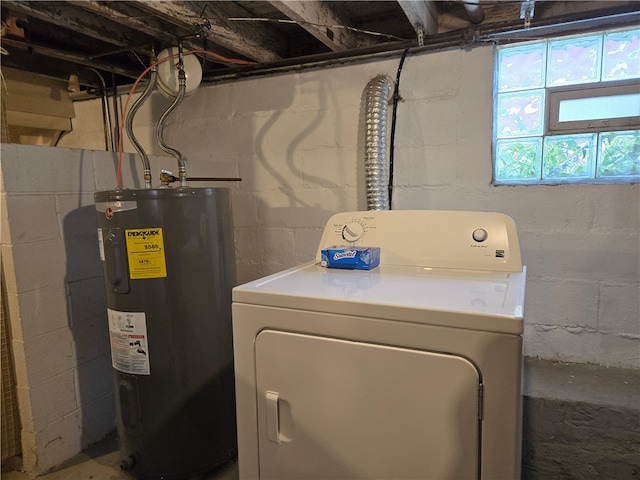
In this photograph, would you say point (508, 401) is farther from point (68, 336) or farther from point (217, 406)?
point (68, 336)

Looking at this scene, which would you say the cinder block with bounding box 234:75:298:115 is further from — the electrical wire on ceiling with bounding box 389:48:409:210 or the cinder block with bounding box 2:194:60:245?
the cinder block with bounding box 2:194:60:245

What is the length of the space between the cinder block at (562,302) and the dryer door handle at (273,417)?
40.6 inches

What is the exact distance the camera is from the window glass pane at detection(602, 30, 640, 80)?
1344 millimetres

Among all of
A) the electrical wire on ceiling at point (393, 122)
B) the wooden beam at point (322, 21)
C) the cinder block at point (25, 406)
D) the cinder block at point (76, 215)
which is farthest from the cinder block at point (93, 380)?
the wooden beam at point (322, 21)

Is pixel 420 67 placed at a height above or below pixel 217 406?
above

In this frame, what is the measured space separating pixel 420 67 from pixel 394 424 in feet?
4.28

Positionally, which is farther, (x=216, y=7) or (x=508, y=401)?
(x=216, y=7)

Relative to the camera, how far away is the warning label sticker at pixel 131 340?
1330 mm

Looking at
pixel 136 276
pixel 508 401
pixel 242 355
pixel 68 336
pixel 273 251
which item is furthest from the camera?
pixel 273 251

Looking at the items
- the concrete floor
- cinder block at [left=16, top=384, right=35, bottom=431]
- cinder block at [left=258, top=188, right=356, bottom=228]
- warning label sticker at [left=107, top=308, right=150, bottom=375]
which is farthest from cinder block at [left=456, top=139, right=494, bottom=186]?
cinder block at [left=16, top=384, right=35, bottom=431]

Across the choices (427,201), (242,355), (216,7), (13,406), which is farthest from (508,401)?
(13,406)

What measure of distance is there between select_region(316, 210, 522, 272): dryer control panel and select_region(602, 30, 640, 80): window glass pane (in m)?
0.70

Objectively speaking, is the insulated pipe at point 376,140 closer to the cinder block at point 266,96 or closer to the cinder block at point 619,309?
the cinder block at point 266,96

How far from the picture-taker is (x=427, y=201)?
5.30 ft
